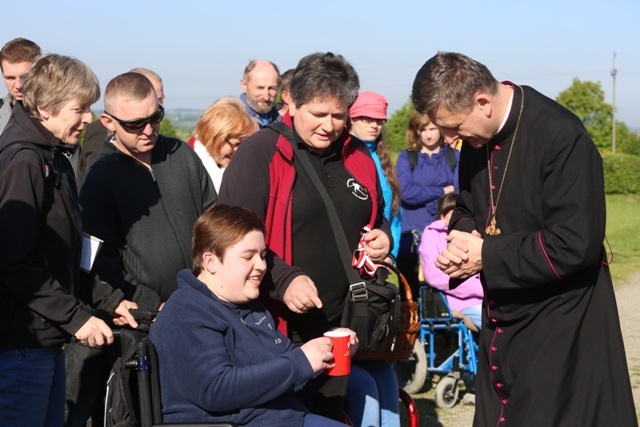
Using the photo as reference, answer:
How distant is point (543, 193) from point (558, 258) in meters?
0.30

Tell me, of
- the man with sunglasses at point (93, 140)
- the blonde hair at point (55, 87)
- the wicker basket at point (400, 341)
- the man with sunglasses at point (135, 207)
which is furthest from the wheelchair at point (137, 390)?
the man with sunglasses at point (93, 140)

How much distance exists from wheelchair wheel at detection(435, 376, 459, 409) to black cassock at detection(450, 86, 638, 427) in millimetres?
3111

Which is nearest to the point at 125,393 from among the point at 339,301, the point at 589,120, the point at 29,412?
the point at 29,412

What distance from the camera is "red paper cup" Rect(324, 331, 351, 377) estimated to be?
12.1 ft

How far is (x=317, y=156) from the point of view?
14.2 feet

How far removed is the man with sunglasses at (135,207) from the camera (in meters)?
4.45

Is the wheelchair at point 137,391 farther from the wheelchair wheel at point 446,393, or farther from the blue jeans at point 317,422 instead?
the wheelchair wheel at point 446,393

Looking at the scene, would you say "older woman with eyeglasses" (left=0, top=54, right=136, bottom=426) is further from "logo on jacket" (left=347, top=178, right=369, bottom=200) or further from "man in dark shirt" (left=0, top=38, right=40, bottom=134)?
"man in dark shirt" (left=0, top=38, right=40, bottom=134)

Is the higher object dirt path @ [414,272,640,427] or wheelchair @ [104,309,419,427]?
wheelchair @ [104,309,419,427]

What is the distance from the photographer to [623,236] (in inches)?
700

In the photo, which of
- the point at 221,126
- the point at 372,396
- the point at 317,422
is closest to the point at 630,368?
the point at 372,396

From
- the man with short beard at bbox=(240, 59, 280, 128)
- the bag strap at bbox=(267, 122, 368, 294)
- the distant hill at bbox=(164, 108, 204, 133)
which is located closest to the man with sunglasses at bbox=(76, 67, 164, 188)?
the man with short beard at bbox=(240, 59, 280, 128)

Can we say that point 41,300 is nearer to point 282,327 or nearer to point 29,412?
point 29,412

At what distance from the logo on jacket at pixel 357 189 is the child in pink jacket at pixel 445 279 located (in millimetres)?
2666
